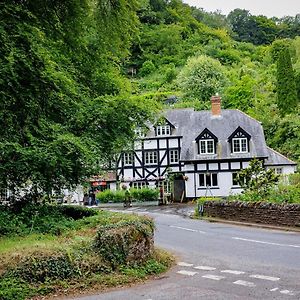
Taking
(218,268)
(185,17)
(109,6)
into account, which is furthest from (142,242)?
(185,17)

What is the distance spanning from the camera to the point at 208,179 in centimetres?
4525

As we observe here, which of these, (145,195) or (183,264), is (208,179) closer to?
(145,195)

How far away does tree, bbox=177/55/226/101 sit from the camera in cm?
7350

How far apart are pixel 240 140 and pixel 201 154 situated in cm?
375

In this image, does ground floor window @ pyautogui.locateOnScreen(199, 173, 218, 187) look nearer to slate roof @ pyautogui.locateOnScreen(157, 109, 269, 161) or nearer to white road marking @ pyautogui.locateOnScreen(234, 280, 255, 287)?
slate roof @ pyautogui.locateOnScreen(157, 109, 269, 161)

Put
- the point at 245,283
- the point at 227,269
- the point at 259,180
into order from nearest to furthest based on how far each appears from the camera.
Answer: the point at 245,283, the point at 227,269, the point at 259,180

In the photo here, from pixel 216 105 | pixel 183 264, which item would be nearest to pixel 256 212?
pixel 183 264

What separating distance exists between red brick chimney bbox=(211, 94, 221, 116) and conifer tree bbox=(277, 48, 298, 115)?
1439cm

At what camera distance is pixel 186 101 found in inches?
2830

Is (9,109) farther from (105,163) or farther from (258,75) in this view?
(258,75)

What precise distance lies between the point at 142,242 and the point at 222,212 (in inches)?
623

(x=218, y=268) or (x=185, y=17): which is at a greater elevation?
(x=185, y=17)

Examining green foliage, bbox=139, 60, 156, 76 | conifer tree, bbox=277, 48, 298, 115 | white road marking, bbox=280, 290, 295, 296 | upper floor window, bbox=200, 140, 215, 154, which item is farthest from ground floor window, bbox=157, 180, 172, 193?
green foliage, bbox=139, 60, 156, 76

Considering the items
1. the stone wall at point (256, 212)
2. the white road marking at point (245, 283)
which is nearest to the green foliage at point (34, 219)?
the white road marking at point (245, 283)
